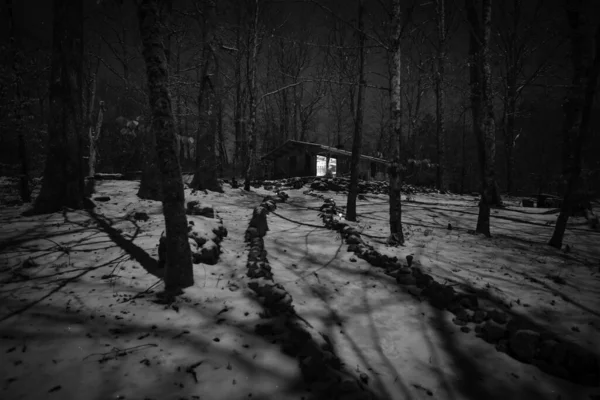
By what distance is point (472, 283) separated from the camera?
14.8 ft

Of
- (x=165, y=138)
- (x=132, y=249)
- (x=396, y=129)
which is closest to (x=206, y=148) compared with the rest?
(x=132, y=249)

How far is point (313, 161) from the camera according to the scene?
78.9ft

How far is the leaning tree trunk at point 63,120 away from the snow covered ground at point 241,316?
37.2 inches

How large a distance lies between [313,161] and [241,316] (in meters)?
21.4

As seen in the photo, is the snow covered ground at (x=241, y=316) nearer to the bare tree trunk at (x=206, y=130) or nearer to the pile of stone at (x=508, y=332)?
the pile of stone at (x=508, y=332)

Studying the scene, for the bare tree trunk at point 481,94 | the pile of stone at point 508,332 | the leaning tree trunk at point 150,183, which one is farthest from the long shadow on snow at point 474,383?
the leaning tree trunk at point 150,183

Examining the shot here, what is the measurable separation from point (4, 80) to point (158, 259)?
9.68 metres

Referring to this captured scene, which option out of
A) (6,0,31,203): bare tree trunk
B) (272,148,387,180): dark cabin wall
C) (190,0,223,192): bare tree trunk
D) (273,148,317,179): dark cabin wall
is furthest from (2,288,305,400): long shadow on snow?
(273,148,317,179): dark cabin wall

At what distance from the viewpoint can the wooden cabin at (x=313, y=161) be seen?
23.1m

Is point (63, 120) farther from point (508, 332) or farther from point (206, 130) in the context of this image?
point (508, 332)

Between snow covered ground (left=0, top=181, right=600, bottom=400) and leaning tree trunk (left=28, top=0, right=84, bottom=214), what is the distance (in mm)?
945

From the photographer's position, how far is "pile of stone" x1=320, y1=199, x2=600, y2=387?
98.0 inches

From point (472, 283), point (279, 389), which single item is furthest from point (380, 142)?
point (279, 389)

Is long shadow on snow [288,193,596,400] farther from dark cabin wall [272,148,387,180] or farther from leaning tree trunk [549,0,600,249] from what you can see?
dark cabin wall [272,148,387,180]
